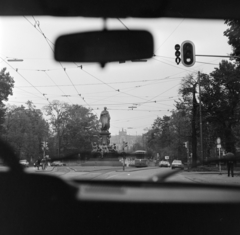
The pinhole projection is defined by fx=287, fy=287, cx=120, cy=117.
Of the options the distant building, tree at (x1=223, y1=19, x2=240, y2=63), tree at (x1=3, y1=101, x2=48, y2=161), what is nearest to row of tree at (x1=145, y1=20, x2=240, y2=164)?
tree at (x1=223, y1=19, x2=240, y2=63)

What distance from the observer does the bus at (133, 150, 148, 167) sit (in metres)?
1.74

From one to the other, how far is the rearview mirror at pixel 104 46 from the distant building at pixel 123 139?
0.46m

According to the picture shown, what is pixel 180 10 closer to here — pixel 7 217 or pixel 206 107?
A: pixel 206 107

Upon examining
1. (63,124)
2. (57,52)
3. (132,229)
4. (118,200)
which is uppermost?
(57,52)

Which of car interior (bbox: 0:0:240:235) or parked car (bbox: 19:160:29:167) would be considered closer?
car interior (bbox: 0:0:240:235)

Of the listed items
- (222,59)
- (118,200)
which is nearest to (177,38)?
(222,59)

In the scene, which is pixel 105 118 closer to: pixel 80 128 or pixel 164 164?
pixel 80 128

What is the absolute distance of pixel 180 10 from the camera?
2.36 meters

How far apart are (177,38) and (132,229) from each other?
1190 millimetres

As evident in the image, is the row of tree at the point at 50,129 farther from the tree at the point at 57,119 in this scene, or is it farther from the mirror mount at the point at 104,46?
the mirror mount at the point at 104,46

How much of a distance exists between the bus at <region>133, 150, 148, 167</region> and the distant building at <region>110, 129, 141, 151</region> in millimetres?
61

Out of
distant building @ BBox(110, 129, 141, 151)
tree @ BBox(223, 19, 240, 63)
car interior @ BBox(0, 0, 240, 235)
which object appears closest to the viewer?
car interior @ BBox(0, 0, 240, 235)

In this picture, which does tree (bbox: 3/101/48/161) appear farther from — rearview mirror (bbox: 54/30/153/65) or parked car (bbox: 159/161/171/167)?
parked car (bbox: 159/161/171/167)

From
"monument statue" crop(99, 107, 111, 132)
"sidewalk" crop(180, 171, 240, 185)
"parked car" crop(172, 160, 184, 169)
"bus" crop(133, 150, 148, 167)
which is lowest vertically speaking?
"sidewalk" crop(180, 171, 240, 185)
